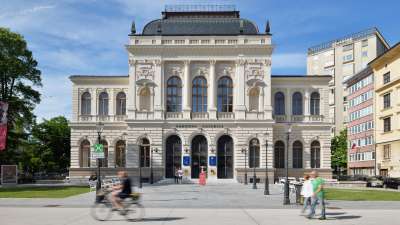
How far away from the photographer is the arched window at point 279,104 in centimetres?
6800

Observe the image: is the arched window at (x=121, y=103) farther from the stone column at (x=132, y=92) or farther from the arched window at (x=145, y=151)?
the arched window at (x=145, y=151)

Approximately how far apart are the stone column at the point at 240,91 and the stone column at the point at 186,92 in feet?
18.2

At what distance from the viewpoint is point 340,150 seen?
106 meters

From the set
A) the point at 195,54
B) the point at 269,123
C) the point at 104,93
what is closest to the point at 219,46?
the point at 195,54

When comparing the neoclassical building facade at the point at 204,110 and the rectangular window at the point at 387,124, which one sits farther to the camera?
the rectangular window at the point at 387,124

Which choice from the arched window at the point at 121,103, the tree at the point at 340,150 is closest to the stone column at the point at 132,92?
the arched window at the point at 121,103

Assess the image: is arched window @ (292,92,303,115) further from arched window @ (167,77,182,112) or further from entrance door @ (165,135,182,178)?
entrance door @ (165,135,182,178)

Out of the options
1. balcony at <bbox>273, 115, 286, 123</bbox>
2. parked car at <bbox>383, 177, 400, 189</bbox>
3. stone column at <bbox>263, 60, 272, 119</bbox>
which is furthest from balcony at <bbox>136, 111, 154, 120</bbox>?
parked car at <bbox>383, 177, 400, 189</bbox>

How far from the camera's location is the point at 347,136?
10550 centimetres

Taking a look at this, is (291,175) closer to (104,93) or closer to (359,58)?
(104,93)

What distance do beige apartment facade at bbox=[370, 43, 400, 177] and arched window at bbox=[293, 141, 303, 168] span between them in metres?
11.6

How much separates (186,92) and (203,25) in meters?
8.90

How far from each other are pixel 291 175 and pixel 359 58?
5281cm

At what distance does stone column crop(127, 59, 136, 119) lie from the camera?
65250 millimetres
